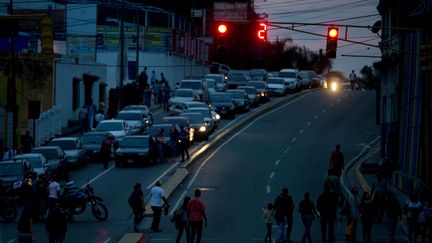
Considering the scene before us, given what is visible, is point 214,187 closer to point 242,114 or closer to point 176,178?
point 176,178

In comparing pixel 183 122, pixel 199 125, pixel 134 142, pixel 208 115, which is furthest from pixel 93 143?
pixel 208 115

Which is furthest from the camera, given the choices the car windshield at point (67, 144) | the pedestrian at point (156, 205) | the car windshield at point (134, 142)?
the car windshield at point (134, 142)

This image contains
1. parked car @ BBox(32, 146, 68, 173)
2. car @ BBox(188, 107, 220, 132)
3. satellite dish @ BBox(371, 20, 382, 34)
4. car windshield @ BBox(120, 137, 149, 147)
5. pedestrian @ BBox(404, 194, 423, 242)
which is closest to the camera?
pedestrian @ BBox(404, 194, 423, 242)

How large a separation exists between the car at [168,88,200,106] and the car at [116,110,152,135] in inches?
424

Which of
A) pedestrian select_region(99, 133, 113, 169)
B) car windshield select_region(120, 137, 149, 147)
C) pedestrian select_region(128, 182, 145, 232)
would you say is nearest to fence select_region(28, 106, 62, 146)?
pedestrian select_region(99, 133, 113, 169)

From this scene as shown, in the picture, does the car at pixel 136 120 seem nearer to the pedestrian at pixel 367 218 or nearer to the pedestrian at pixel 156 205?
the pedestrian at pixel 156 205

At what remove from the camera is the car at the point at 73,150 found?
47031 mm

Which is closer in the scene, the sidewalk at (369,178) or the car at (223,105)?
the sidewalk at (369,178)

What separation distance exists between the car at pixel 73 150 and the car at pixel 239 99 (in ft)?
79.7

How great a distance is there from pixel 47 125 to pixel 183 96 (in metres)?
15.7

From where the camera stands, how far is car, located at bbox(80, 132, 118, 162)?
50344 millimetres

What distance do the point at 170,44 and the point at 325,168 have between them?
52.4 meters

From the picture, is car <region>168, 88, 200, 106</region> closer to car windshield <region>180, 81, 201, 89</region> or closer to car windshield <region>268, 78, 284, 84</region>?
car windshield <region>180, 81, 201, 89</region>

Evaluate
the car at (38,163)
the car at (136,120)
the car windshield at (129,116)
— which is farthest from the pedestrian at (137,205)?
the car windshield at (129,116)
